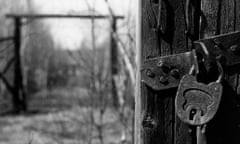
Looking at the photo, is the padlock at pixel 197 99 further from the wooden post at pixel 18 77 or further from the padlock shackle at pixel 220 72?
the wooden post at pixel 18 77

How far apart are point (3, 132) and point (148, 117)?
8218 millimetres

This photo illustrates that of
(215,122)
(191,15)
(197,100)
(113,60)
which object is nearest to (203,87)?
(197,100)

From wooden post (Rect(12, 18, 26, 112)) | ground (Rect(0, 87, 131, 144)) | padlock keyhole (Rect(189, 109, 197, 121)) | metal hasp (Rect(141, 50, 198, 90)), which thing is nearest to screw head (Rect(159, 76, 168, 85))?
metal hasp (Rect(141, 50, 198, 90))

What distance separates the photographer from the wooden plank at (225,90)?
116 centimetres

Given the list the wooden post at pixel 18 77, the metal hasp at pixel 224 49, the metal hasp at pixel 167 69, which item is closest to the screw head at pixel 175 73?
the metal hasp at pixel 167 69

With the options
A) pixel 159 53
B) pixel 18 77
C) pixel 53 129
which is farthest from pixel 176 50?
pixel 18 77

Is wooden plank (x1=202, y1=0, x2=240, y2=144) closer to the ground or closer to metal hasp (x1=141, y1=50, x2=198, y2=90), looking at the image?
metal hasp (x1=141, y1=50, x2=198, y2=90)

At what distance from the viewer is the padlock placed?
1.10 m

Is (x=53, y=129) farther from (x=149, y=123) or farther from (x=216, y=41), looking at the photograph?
(x=216, y=41)

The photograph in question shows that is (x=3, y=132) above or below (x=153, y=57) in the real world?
below

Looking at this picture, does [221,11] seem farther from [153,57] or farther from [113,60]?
[113,60]

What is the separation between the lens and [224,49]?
1129 mm

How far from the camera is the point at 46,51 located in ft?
91.5

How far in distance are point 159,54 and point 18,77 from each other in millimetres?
10155
